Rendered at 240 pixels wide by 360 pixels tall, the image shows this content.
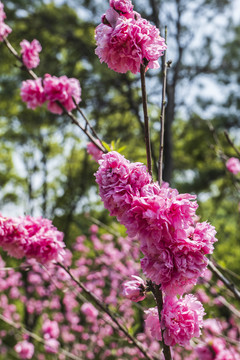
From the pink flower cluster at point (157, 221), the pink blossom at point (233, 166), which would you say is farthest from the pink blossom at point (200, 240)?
the pink blossom at point (233, 166)

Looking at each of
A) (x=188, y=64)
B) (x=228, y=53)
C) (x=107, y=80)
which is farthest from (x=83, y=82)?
(x=228, y=53)

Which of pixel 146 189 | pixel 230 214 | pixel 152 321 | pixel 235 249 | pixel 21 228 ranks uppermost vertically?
pixel 230 214

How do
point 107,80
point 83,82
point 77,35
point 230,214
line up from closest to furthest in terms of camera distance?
point 107,80 < point 83,82 < point 77,35 < point 230,214

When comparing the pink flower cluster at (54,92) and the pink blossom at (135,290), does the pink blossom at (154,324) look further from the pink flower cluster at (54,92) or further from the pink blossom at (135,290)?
the pink flower cluster at (54,92)

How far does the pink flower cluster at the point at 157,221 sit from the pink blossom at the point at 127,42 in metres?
0.39

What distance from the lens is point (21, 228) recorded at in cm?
177

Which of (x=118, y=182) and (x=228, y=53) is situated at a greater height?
(x=228, y=53)

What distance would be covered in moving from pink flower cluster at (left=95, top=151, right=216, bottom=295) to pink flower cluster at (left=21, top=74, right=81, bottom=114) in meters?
1.39

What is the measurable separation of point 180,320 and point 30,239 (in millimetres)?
957

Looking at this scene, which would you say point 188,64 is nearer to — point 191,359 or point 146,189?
point 191,359

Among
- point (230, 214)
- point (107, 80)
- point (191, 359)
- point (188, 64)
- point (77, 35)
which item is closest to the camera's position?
point (191, 359)

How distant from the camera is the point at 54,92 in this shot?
91.0 inches

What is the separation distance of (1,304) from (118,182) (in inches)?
320

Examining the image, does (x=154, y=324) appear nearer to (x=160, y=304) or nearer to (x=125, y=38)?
(x=160, y=304)
